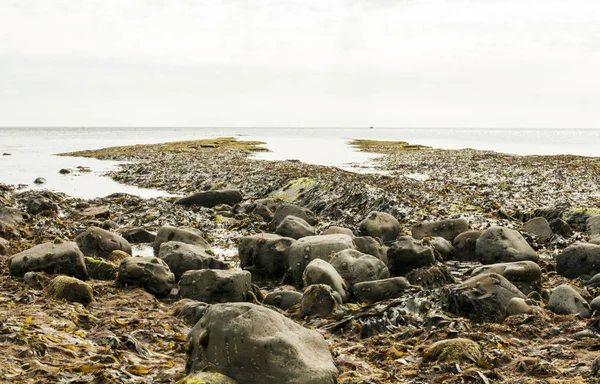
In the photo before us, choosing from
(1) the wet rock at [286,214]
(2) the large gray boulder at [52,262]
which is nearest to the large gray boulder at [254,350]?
(2) the large gray boulder at [52,262]

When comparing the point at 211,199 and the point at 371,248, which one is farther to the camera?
the point at 211,199

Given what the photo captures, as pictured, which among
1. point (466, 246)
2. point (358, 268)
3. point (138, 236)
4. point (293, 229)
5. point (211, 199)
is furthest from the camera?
point (211, 199)

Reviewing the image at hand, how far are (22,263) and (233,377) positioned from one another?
6193 mm

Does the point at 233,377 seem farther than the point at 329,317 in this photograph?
No

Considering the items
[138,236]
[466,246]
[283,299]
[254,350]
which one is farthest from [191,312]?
[466,246]

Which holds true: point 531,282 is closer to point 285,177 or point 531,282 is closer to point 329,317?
point 329,317

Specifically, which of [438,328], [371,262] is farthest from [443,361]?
[371,262]

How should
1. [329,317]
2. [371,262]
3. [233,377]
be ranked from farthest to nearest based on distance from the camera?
[371,262] → [329,317] → [233,377]

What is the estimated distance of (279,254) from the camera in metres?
10.9

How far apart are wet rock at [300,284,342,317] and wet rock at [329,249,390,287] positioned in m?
1.18

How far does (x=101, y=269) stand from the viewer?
388 inches

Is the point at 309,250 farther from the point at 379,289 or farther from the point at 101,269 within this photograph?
the point at 101,269

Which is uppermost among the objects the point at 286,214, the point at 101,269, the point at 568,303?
the point at 286,214

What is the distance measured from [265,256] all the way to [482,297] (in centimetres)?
477
